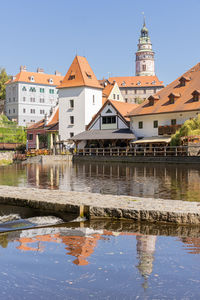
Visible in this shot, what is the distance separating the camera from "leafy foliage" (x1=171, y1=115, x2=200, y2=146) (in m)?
46.3

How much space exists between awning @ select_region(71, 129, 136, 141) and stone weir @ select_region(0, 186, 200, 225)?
4518 centimetres

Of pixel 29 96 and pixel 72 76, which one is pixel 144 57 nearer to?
pixel 29 96

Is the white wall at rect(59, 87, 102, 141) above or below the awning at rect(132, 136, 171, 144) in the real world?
above

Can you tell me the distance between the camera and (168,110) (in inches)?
2069

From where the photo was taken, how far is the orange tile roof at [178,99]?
51312 mm

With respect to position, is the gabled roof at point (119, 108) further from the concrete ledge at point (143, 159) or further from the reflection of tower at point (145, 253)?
the reflection of tower at point (145, 253)

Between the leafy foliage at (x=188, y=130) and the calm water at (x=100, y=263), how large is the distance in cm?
3863

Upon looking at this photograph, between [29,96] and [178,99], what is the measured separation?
66.5 metres

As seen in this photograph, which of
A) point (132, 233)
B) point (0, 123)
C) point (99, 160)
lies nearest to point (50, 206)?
point (132, 233)

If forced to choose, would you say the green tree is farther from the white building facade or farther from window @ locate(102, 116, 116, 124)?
window @ locate(102, 116, 116, 124)

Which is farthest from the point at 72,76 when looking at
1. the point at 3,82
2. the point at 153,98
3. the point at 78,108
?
the point at 3,82

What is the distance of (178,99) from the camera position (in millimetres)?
53625

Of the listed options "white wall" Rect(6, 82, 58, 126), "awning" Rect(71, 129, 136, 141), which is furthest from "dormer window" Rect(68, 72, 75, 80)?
"white wall" Rect(6, 82, 58, 126)

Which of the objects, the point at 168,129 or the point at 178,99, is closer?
the point at 168,129
